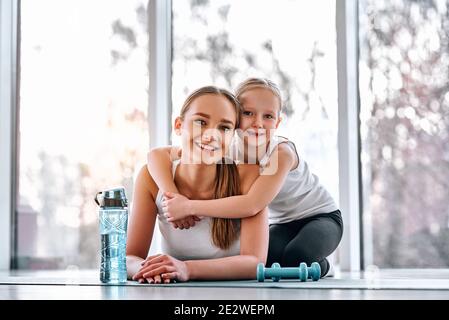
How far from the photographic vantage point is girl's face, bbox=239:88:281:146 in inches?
70.6

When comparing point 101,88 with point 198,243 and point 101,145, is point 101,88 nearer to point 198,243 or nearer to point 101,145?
point 101,145

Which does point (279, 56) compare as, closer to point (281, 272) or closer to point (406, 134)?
point (406, 134)

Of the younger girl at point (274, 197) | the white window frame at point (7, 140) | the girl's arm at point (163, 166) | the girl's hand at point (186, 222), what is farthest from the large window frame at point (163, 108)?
the girl's hand at point (186, 222)

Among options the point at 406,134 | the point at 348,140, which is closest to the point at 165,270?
the point at 348,140

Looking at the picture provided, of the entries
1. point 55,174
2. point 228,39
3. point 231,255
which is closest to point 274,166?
point 231,255

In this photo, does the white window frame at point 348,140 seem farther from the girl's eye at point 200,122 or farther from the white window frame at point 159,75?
the girl's eye at point 200,122

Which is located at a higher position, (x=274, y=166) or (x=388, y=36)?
(x=388, y=36)

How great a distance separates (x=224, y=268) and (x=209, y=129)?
31 cm

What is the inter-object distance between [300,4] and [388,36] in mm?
290

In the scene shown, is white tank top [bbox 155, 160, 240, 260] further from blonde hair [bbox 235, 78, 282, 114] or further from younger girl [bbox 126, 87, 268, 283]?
blonde hair [bbox 235, 78, 282, 114]

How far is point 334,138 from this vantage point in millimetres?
2379

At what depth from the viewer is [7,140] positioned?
8.37 ft

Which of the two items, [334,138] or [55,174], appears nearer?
[334,138]
